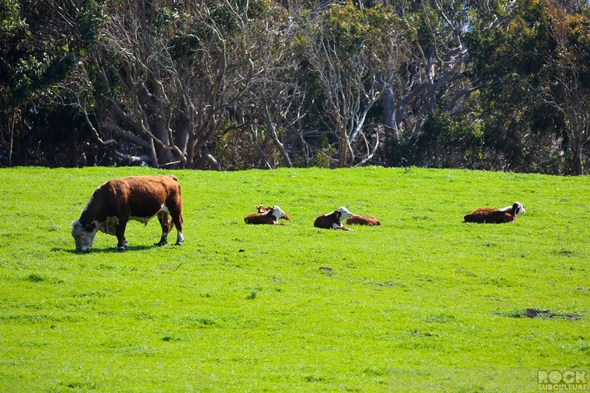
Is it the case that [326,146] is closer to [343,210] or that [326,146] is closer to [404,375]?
[343,210]

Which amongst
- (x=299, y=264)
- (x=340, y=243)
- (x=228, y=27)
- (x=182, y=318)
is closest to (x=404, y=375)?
(x=182, y=318)

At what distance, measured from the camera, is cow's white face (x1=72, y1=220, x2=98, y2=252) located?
64.3ft

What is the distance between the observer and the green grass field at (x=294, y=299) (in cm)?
1278

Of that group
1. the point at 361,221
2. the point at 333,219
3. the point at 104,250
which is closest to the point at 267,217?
the point at 333,219

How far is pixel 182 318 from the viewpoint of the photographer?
15.4m

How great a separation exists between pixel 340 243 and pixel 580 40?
28.2 metres

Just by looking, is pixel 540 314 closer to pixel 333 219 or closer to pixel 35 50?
pixel 333 219

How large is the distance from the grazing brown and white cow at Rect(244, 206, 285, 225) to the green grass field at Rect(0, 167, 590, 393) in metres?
0.43

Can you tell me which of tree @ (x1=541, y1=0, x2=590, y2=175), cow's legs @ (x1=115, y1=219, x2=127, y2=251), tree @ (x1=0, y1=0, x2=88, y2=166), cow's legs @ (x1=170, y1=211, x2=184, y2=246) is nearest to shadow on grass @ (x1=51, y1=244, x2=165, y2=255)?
cow's legs @ (x1=115, y1=219, x2=127, y2=251)

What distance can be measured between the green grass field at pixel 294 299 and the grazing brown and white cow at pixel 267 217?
434 millimetres

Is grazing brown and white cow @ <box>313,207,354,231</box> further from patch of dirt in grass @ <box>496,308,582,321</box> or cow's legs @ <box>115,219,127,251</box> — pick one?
patch of dirt in grass @ <box>496,308,582,321</box>

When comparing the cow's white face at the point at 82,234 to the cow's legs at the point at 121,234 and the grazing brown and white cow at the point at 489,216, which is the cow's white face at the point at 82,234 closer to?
the cow's legs at the point at 121,234

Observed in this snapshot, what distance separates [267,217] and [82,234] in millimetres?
6263

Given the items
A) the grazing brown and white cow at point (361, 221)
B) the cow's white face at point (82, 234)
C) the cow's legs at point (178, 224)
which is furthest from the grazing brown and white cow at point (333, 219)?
the cow's white face at point (82, 234)
